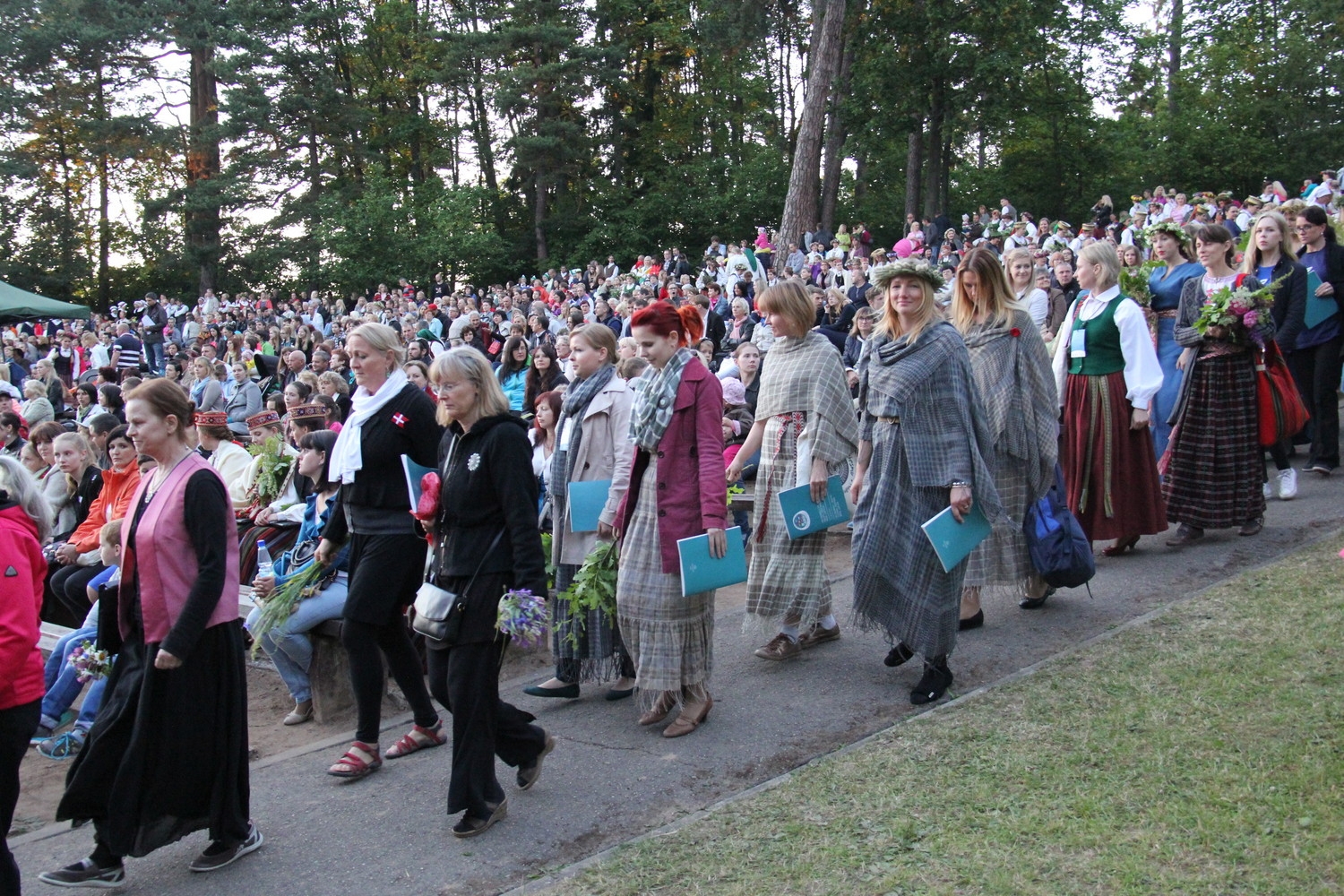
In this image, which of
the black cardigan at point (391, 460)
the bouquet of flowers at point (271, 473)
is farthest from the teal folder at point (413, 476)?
the bouquet of flowers at point (271, 473)

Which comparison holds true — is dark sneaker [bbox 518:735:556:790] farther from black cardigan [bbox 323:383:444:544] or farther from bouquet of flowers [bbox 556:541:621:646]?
black cardigan [bbox 323:383:444:544]

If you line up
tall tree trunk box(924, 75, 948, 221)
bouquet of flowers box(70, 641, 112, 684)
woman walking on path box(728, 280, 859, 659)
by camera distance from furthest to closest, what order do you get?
tall tree trunk box(924, 75, 948, 221)
woman walking on path box(728, 280, 859, 659)
bouquet of flowers box(70, 641, 112, 684)

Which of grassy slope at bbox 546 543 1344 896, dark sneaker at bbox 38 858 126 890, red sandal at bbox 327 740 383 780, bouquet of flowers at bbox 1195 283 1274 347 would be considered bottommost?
dark sneaker at bbox 38 858 126 890

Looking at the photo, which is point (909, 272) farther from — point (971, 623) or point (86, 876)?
point (86, 876)

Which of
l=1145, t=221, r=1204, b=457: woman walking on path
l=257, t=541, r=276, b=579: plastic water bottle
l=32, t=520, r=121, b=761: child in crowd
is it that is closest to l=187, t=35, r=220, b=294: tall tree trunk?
l=257, t=541, r=276, b=579: plastic water bottle

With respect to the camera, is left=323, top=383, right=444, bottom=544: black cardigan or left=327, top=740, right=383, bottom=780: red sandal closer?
left=323, top=383, right=444, bottom=544: black cardigan

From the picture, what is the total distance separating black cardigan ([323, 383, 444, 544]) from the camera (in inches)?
188

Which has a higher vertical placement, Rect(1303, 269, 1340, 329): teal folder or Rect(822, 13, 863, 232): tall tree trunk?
Rect(822, 13, 863, 232): tall tree trunk

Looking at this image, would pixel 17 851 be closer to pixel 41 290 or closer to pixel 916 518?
pixel 916 518

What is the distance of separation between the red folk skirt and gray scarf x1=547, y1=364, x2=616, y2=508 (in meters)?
3.12

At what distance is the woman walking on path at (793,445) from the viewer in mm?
5656

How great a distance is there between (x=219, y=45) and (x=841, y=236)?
85.3 feet

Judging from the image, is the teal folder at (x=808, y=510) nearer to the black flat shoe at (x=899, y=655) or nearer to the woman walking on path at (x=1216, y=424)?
the black flat shoe at (x=899, y=655)

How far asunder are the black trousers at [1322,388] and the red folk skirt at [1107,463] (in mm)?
2789
